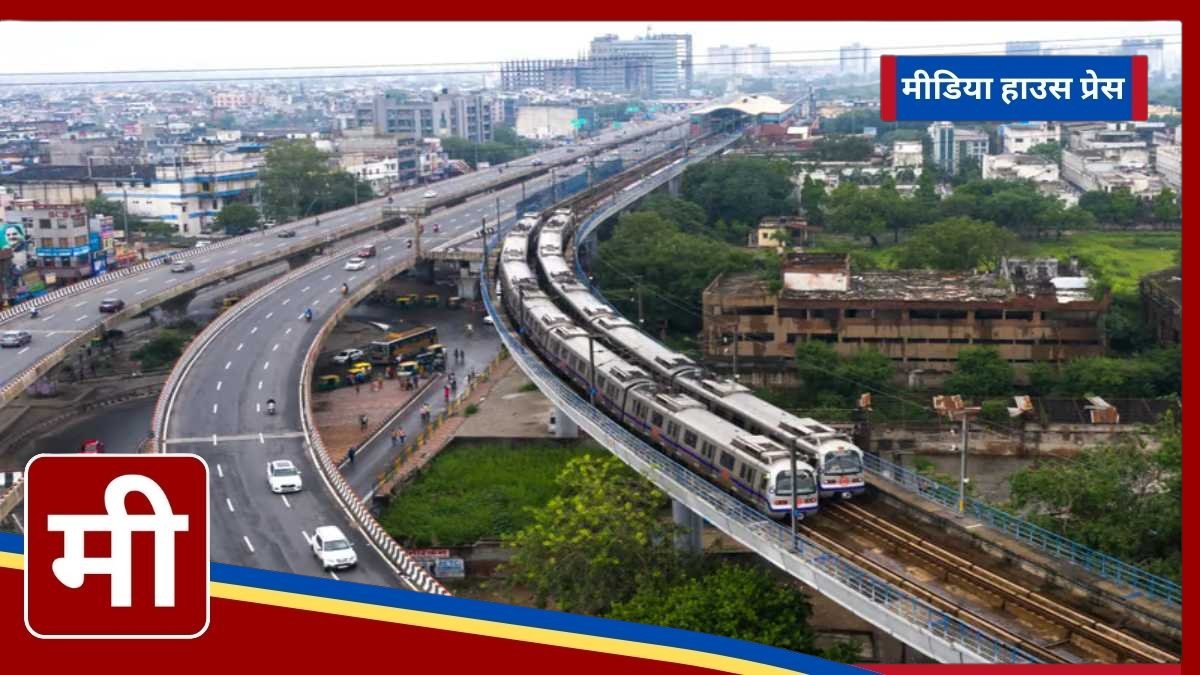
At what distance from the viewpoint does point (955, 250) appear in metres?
17.0

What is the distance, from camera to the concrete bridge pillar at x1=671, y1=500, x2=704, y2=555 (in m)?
7.52

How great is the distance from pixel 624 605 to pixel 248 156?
22.2m

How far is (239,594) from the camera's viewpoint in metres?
3.07

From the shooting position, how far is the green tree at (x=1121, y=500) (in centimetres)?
623

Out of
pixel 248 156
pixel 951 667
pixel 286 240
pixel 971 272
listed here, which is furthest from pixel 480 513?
pixel 248 156

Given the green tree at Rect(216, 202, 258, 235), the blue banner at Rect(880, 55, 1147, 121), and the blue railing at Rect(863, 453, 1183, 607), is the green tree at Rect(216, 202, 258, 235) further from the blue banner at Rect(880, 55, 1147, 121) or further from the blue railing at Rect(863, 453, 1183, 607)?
the blue banner at Rect(880, 55, 1147, 121)

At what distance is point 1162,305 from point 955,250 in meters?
3.25

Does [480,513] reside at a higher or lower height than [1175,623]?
lower

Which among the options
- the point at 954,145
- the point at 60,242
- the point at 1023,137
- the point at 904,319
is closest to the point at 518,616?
the point at 904,319

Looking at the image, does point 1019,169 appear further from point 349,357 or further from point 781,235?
point 349,357

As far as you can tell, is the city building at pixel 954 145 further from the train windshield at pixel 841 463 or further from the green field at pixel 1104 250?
the train windshield at pixel 841 463

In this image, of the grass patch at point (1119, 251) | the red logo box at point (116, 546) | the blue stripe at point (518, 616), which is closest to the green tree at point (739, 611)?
the blue stripe at point (518, 616)

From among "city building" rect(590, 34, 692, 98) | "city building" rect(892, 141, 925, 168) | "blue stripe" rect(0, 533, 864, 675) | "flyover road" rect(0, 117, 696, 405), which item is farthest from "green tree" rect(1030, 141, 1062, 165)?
"blue stripe" rect(0, 533, 864, 675)

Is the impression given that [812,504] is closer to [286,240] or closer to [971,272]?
[971,272]
